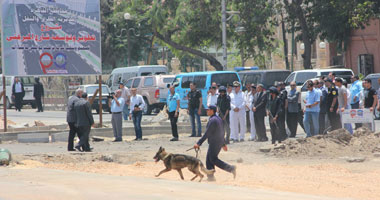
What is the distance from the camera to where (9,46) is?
24312 millimetres

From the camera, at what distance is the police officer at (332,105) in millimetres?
19172

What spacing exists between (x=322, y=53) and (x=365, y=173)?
43.8 metres

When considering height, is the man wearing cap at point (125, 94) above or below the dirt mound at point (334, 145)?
above

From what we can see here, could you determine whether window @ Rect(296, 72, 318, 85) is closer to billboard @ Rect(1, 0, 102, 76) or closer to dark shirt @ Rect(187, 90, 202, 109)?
billboard @ Rect(1, 0, 102, 76)

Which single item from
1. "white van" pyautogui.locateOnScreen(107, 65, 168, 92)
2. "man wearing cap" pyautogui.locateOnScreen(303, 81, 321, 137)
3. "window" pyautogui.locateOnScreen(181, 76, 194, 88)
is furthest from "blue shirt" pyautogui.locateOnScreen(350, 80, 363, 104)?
"white van" pyautogui.locateOnScreen(107, 65, 168, 92)

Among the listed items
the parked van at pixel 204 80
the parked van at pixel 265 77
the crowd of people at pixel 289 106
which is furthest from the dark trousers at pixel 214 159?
the parked van at pixel 265 77

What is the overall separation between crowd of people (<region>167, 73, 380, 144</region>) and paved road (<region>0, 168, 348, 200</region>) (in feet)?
23.6

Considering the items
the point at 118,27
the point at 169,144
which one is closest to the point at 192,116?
the point at 169,144

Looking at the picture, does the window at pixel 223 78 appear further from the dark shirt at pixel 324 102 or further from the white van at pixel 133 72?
the dark shirt at pixel 324 102

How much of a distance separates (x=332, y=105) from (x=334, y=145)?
1849 millimetres

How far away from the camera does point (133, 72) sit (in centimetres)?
3956

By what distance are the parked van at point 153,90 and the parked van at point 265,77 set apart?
11.5 ft

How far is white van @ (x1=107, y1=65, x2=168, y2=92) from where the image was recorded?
3925cm

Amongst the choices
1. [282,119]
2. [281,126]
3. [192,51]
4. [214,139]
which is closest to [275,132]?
[281,126]
